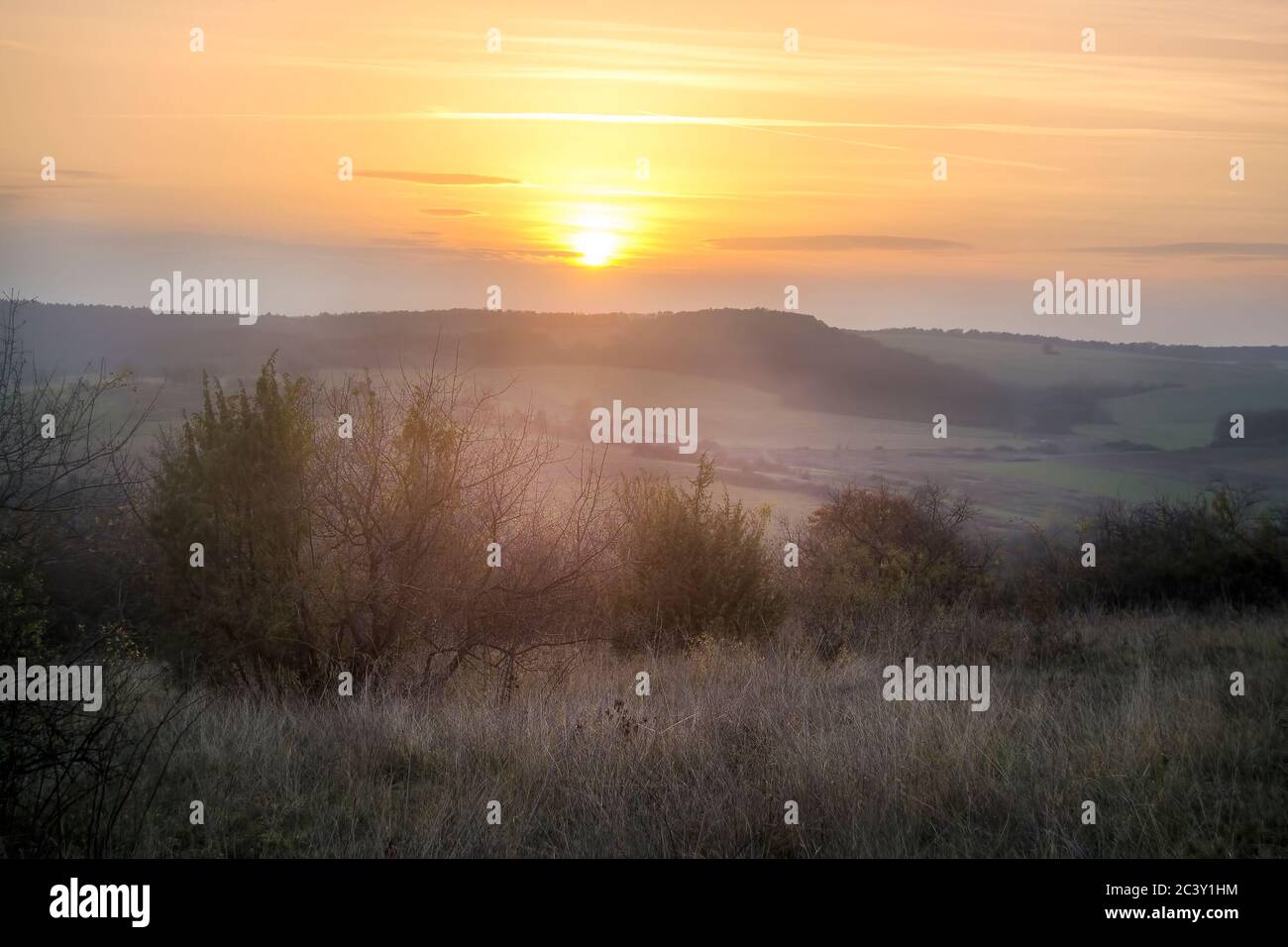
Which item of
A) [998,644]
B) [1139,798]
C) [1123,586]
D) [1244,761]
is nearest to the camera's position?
[1139,798]

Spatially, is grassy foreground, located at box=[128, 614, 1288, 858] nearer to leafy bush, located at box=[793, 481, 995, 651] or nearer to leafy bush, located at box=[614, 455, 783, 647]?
leafy bush, located at box=[614, 455, 783, 647]

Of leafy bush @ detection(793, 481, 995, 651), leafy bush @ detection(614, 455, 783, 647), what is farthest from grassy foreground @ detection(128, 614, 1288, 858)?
leafy bush @ detection(793, 481, 995, 651)

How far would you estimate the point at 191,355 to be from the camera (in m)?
34.6

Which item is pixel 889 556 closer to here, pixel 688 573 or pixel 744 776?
pixel 688 573

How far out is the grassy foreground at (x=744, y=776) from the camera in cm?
562

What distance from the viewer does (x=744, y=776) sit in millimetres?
6371

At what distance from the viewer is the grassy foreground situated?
18.4 ft

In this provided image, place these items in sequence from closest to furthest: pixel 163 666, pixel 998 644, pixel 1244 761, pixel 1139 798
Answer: pixel 1139 798 < pixel 1244 761 < pixel 163 666 < pixel 998 644

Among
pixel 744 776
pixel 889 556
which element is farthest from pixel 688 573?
pixel 744 776

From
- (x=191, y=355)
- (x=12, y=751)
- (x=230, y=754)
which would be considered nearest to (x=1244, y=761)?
(x=230, y=754)

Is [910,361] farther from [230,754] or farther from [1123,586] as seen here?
[230,754]

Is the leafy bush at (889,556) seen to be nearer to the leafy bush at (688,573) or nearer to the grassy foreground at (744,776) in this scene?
the leafy bush at (688,573)

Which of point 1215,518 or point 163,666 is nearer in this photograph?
point 163,666

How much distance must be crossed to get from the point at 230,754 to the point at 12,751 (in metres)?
1.69
